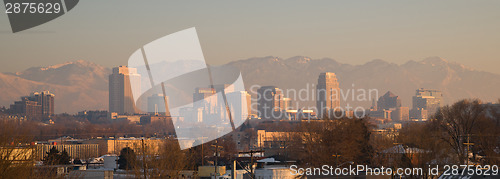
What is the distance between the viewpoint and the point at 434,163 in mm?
42719

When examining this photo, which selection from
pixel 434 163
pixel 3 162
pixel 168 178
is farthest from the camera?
pixel 434 163

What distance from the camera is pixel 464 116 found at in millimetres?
63125

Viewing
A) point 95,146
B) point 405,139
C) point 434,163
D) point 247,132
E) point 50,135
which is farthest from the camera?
point 247,132

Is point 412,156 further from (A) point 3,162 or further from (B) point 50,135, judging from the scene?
(B) point 50,135

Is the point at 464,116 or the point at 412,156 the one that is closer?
the point at 412,156

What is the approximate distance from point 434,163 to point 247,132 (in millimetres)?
114809

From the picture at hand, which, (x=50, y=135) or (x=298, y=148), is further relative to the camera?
(x=50, y=135)

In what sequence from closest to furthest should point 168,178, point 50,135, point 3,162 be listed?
1. point 3,162
2. point 168,178
3. point 50,135

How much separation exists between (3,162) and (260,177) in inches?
871

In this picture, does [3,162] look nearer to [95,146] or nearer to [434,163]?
[434,163]

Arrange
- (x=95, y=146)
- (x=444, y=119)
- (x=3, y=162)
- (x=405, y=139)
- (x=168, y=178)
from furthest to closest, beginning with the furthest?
(x=95, y=146) → (x=444, y=119) → (x=405, y=139) → (x=168, y=178) → (x=3, y=162)

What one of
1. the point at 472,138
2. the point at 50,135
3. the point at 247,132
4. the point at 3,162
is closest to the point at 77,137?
the point at 50,135

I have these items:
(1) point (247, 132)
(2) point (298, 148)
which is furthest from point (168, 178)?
(1) point (247, 132)

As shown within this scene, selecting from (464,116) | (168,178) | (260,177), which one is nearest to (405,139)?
(464,116)
